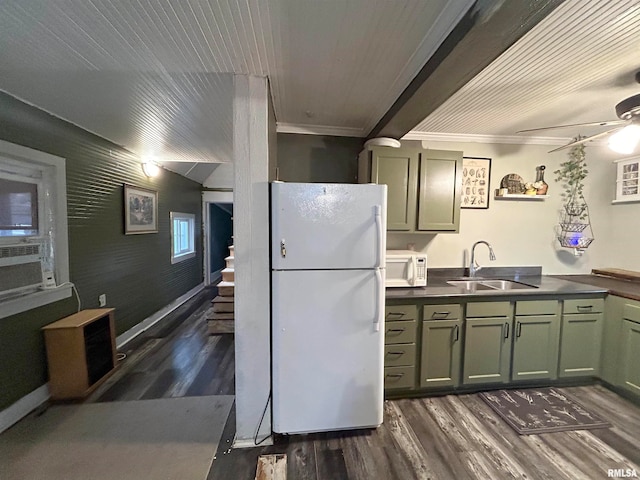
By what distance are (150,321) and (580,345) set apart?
481 centimetres

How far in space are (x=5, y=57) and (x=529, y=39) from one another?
2.83 m

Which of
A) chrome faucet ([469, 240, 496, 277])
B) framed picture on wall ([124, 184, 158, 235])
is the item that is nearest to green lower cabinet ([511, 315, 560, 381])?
chrome faucet ([469, 240, 496, 277])

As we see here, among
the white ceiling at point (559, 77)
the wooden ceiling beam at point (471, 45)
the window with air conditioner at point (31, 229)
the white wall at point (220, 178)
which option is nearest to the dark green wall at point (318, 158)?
the white ceiling at point (559, 77)

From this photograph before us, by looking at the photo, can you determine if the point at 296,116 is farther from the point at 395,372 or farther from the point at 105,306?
the point at 105,306

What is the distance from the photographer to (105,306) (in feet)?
9.64

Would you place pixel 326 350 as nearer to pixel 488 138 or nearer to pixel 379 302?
pixel 379 302

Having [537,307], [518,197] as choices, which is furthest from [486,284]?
[518,197]

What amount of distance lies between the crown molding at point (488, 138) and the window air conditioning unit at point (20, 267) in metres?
3.41

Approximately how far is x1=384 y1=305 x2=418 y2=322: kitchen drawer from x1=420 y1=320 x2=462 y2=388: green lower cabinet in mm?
131

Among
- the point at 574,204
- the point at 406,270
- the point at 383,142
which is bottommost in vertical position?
the point at 406,270

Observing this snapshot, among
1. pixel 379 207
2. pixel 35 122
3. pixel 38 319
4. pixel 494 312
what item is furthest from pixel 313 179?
pixel 38 319

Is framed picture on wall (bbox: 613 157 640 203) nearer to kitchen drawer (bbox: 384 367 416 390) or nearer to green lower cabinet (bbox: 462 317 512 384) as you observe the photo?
green lower cabinet (bbox: 462 317 512 384)

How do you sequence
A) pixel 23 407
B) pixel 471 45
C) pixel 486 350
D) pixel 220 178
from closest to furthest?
pixel 471 45 → pixel 23 407 → pixel 486 350 → pixel 220 178

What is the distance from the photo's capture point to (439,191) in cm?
250
